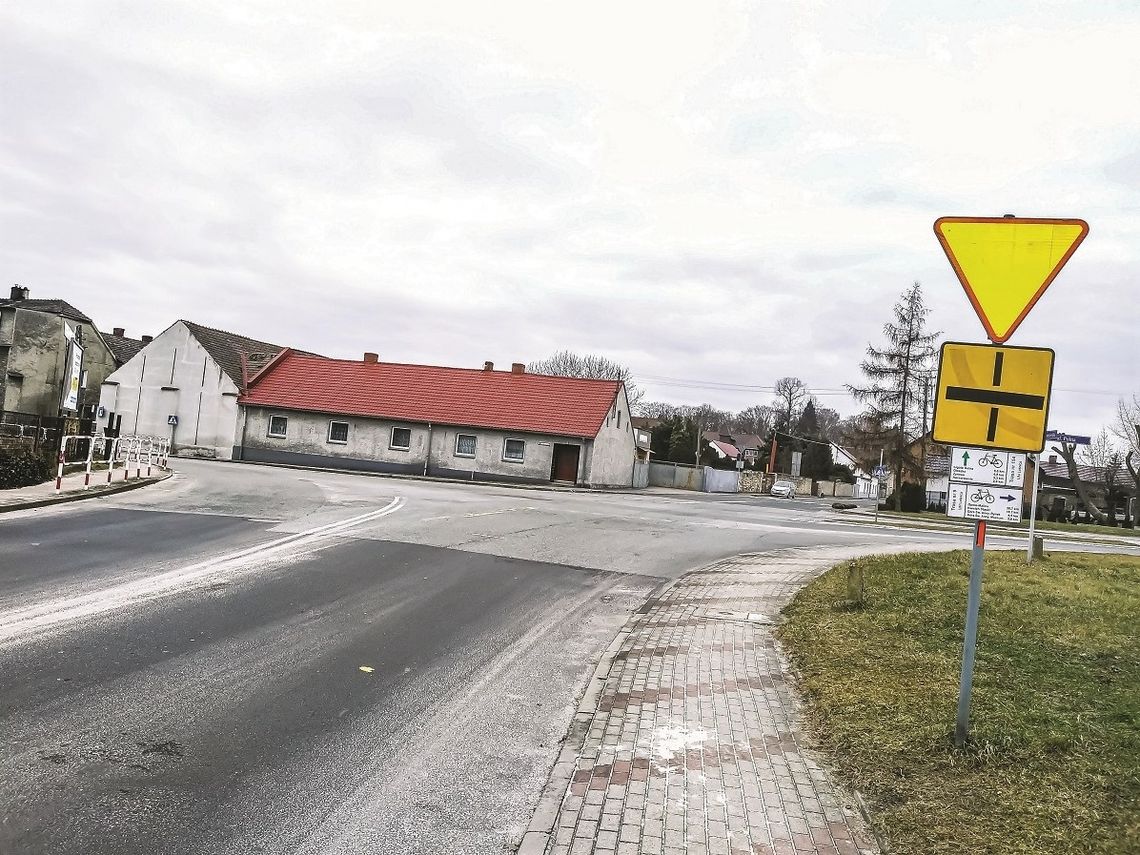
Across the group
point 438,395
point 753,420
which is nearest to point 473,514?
point 438,395

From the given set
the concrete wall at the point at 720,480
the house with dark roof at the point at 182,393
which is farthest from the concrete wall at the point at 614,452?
the house with dark roof at the point at 182,393

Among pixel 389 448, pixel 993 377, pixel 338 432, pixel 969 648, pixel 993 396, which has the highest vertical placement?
pixel 993 377

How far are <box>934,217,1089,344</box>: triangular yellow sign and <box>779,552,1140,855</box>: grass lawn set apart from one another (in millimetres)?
2424

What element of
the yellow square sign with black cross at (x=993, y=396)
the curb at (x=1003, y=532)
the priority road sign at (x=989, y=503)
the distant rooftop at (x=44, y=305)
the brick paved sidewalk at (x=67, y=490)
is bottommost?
the brick paved sidewalk at (x=67, y=490)

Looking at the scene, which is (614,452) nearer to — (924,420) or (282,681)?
(924,420)

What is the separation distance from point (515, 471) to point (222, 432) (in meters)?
16.4

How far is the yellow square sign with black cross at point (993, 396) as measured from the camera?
4840 millimetres

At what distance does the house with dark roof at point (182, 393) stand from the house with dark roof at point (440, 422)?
1.04 metres

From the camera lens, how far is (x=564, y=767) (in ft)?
16.0

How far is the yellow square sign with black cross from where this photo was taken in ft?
15.9

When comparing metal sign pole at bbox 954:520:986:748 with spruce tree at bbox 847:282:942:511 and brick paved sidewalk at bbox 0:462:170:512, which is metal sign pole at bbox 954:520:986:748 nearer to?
brick paved sidewalk at bbox 0:462:170:512

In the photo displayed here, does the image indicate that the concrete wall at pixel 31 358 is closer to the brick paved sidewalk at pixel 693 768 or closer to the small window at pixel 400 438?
the small window at pixel 400 438

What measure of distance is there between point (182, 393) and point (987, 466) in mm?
46813

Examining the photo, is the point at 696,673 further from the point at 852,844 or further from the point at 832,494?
the point at 832,494
